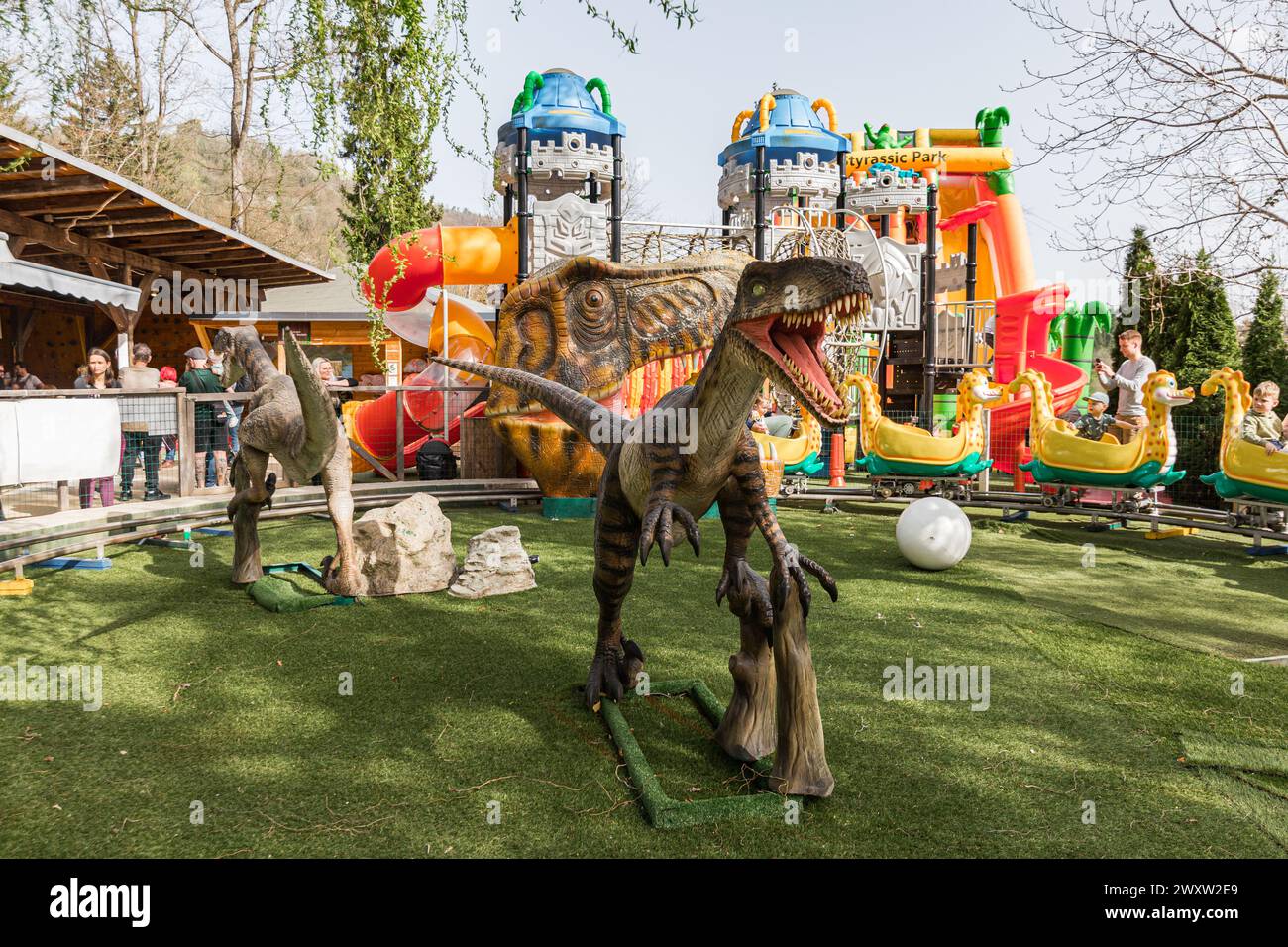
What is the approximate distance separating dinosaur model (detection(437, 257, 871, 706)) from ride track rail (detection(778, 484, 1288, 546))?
6472mm

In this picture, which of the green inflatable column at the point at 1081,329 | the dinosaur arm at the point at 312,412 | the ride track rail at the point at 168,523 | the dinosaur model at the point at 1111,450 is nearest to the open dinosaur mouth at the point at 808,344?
the dinosaur arm at the point at 312,412

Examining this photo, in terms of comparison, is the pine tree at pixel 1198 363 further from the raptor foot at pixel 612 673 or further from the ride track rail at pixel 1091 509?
the raptor foot at pixel 612 673

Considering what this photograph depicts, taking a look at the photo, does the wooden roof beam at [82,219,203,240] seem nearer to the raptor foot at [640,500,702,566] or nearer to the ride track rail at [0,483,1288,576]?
the ride track rail at [0,483,1288,576]

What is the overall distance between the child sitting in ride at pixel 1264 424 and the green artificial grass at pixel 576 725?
1612mm

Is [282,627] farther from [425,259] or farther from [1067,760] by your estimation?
[425,259]

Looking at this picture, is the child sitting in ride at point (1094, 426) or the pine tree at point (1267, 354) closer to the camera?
the child sitting in ride at point (1094, 426)

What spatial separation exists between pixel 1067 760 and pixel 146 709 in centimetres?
412

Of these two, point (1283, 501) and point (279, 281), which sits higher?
point (279, 281)

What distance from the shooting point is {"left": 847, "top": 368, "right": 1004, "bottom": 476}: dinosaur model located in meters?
9.41

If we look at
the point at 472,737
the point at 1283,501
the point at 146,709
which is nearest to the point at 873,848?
the point at 472,737

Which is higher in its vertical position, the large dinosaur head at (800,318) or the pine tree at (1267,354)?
the pine tree at (1267,354)

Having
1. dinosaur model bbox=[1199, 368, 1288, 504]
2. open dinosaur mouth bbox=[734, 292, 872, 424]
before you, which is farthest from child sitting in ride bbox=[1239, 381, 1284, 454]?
open dinosaur mouth bbox=[734, 292, 872, 424]

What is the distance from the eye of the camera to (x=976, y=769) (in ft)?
10.6

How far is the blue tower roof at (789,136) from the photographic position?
12.9 m
